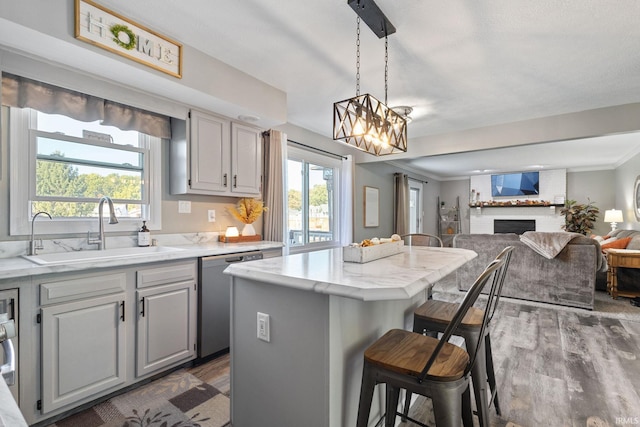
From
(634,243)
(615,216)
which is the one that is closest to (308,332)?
(634,243)

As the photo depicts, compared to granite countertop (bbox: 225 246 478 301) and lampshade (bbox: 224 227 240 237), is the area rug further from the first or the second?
lampshade (bbox: 224 227 240 237)

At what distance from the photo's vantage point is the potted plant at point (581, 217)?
7211 mm

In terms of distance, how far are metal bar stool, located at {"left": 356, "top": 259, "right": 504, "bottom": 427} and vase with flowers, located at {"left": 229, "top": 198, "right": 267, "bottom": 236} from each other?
216 centimetres

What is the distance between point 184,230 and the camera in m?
2.87

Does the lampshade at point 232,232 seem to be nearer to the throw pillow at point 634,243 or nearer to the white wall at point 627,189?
the throw pillow at point 634,243

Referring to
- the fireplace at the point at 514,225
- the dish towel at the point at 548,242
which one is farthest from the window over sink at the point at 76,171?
the fireplace at the point at 514,225

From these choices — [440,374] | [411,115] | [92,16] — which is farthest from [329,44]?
[440,374]

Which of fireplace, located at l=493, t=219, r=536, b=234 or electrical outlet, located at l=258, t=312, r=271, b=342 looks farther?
fireplace, located at l=493, t=219, r=536, b=234

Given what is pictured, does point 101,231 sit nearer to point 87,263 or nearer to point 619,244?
point 87,263

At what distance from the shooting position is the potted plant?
721 cm

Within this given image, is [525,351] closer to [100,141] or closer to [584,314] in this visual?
[584,314]

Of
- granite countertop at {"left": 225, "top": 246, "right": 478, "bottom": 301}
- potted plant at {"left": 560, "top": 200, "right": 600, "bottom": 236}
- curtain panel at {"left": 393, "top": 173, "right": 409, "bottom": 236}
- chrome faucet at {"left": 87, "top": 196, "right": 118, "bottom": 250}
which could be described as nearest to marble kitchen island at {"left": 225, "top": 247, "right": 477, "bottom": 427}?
granite countertop at {"left": 225, "top": 246, "right": 478, "bottom": 301}

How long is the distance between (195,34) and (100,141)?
110cm

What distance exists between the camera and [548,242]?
149 inches
